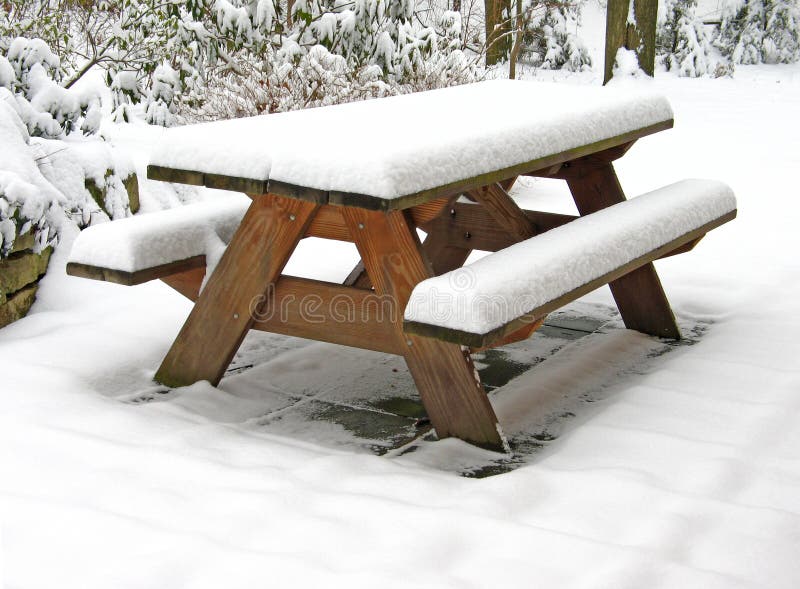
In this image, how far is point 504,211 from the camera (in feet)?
12.0

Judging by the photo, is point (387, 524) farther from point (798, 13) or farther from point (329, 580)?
point (798, 13)

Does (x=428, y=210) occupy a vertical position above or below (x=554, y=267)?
above

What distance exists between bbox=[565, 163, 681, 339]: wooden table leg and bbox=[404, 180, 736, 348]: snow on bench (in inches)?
8.3

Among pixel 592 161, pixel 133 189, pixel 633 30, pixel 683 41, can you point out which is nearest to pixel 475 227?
pixel 592 161

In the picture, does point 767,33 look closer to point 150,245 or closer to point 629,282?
point 629,282

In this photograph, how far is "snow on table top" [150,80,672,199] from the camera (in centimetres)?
255

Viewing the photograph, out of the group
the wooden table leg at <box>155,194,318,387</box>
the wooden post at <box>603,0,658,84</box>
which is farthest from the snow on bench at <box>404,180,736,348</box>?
the wooden post at <box>603,0,658,84</box>

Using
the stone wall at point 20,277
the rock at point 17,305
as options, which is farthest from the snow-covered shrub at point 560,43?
the rock at point 17,305

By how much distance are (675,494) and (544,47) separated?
1377 cm

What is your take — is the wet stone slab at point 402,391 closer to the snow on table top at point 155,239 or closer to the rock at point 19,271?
the snow on table top at point 155,239

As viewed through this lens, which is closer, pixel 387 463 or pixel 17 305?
pixel 387 463

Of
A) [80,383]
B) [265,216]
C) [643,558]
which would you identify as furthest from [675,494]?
[80,383]

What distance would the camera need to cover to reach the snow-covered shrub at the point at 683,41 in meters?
13.6

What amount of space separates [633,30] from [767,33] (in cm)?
491
